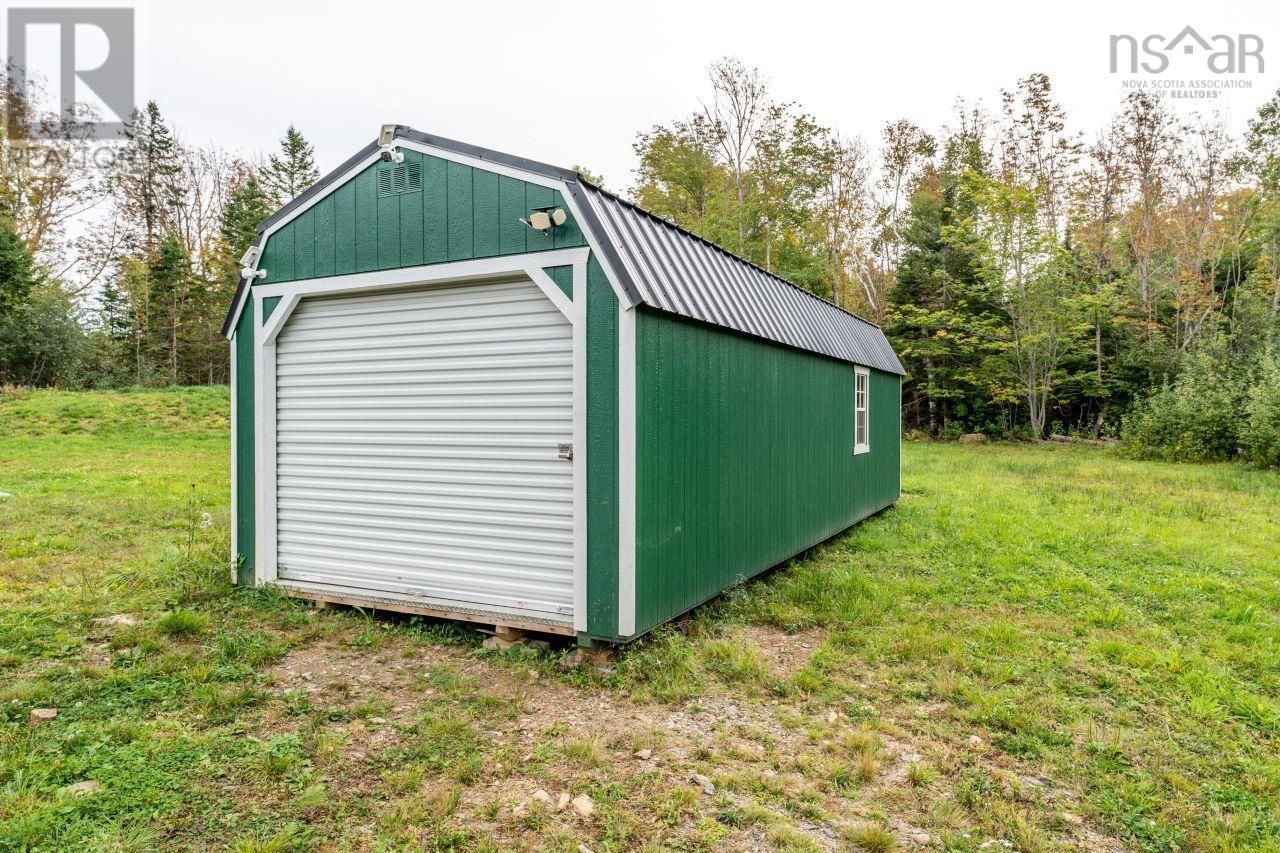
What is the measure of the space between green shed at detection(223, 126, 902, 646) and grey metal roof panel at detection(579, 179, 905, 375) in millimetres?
26

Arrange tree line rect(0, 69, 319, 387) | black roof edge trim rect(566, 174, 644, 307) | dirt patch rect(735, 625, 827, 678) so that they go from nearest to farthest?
black roof edge trim rect(566, 174, 644, 307) < dirt patch rect(735, 625, 827, 678) < tree line rect(0, 69, 319, 387)

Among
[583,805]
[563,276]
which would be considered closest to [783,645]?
[583,805]

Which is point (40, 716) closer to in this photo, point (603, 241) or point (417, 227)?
point (417, 227)

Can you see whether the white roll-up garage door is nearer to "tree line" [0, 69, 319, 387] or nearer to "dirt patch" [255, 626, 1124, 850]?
"dirt patch" [255, 626, 1124, 850]

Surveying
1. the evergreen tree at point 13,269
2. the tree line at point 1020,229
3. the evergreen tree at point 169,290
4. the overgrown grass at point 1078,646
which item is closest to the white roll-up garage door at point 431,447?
the overgrown grass at point 1078,646

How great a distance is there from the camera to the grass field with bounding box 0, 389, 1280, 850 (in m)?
2.35

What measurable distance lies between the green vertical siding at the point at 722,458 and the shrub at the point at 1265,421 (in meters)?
10.6

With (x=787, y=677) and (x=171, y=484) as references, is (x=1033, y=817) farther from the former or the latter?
(x=171, y=484)

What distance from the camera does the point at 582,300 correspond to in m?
3.72

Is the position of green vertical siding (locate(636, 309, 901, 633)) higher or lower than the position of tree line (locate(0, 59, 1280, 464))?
lower

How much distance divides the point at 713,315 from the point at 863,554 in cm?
325

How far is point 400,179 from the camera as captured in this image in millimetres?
4270

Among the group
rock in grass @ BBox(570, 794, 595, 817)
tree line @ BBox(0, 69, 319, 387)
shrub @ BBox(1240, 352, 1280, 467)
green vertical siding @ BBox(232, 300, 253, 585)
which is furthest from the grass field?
tree line @ BBox(0, 69, 319, 387)

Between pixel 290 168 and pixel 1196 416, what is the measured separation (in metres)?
28.2
